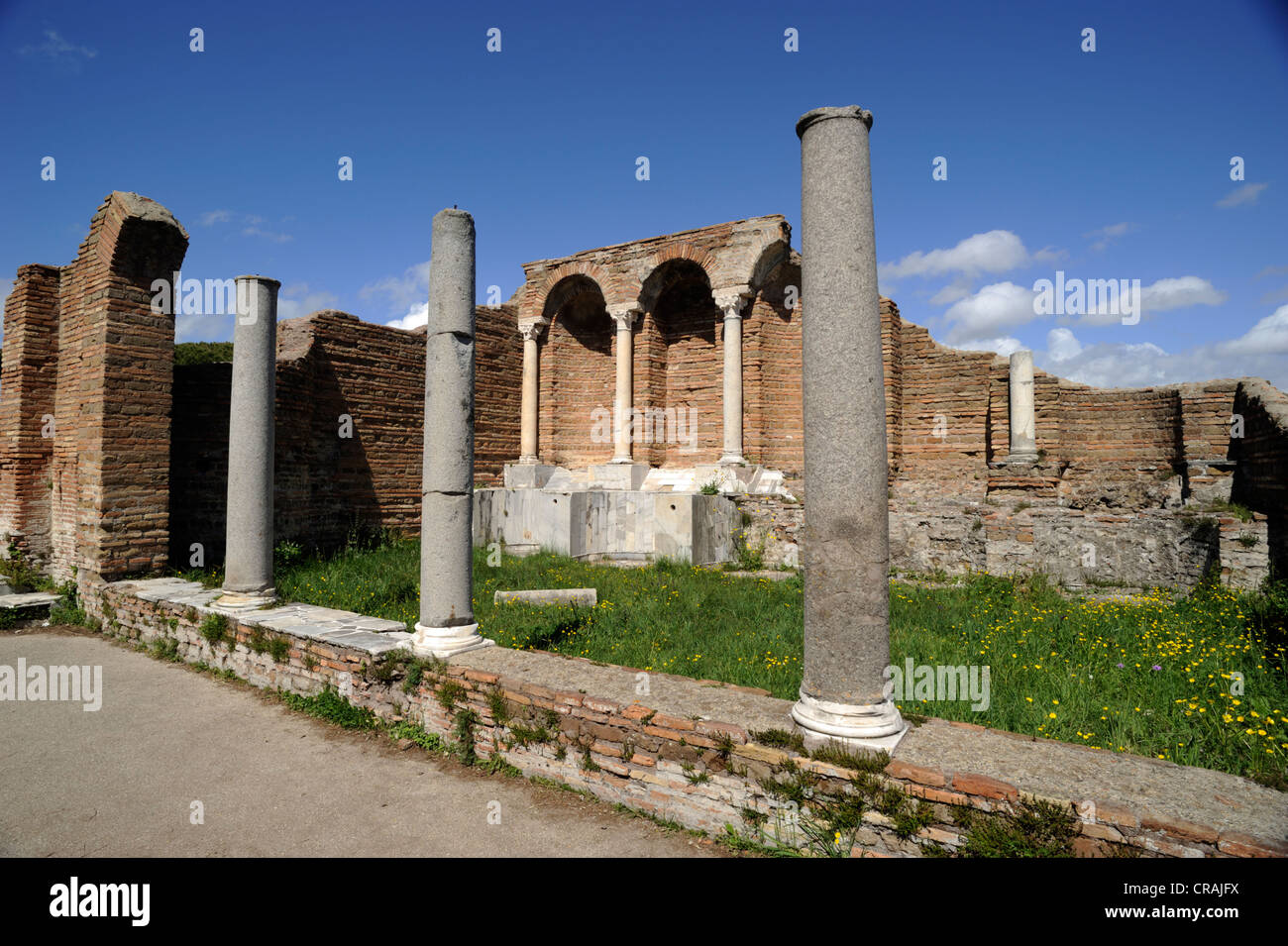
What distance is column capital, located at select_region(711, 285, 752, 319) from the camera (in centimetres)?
1476

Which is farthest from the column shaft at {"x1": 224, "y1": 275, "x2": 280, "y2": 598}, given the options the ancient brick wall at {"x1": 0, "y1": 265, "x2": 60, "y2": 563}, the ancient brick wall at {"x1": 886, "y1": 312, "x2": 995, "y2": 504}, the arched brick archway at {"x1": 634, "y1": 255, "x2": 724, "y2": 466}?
the ancient brick wall at {"x1": 886, "y1": 312, "x2": 995, "y2": 504}

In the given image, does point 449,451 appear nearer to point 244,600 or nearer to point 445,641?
point 445,641

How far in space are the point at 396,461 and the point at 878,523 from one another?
11953 mm

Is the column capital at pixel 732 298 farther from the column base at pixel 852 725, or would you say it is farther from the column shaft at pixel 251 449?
the column base at pixel 852 725

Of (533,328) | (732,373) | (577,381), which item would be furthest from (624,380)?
(533,328)

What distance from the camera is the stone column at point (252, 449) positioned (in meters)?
7.47

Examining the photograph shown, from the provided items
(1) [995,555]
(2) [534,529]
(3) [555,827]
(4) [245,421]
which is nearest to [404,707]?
(3) [555,827]

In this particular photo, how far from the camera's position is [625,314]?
16141 millimetres

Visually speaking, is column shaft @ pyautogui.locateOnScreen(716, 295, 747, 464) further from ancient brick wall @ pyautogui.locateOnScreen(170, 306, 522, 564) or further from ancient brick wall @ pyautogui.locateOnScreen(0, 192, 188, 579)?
ancient brick wall @ pyautogui.locateOnScreen(0, 192, 188, 579)

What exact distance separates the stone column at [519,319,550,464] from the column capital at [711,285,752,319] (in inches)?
195
